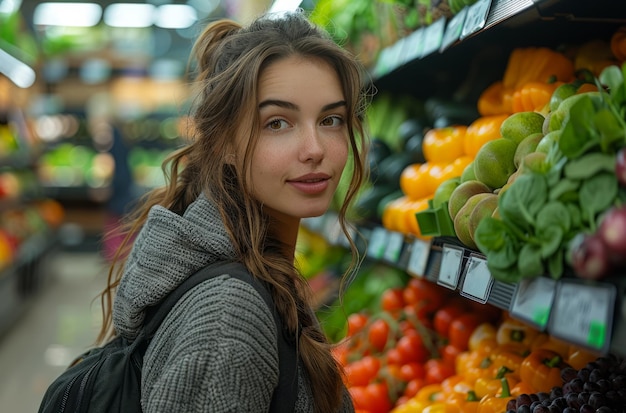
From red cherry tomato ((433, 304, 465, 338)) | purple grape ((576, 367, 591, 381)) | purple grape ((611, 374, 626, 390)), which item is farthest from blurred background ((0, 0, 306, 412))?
purple grape ((611, 374, 626, 390))

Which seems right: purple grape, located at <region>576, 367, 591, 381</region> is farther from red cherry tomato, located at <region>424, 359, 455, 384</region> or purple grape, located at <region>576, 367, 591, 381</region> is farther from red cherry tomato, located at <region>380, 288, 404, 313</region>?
red cherry tomato, located at <region>380, 288, 404, 313</region>

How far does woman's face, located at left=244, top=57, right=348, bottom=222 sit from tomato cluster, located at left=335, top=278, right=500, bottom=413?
3.23ft

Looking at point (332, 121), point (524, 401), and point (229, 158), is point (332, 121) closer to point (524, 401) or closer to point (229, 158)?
point (229, 158)

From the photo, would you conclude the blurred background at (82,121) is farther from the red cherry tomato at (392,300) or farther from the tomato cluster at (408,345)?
the tomato cluster at (408,345)

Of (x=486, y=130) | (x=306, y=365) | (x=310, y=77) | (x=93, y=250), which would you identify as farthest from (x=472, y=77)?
(x=93, y=250)

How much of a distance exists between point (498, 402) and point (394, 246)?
604 millimetres

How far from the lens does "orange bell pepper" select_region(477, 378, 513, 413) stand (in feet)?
5.68

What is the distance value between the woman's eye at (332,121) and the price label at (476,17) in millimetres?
366

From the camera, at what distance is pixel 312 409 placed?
1.31m

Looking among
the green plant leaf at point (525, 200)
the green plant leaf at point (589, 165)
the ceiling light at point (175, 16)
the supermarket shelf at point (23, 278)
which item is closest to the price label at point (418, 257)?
the green plant leaf at point (525, 200)

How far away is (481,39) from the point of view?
6.76 feet

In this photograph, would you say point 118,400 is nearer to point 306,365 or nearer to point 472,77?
point 306,365

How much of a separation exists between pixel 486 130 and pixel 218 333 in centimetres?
102

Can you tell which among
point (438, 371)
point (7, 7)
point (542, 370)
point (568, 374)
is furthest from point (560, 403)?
point (7, 7)
